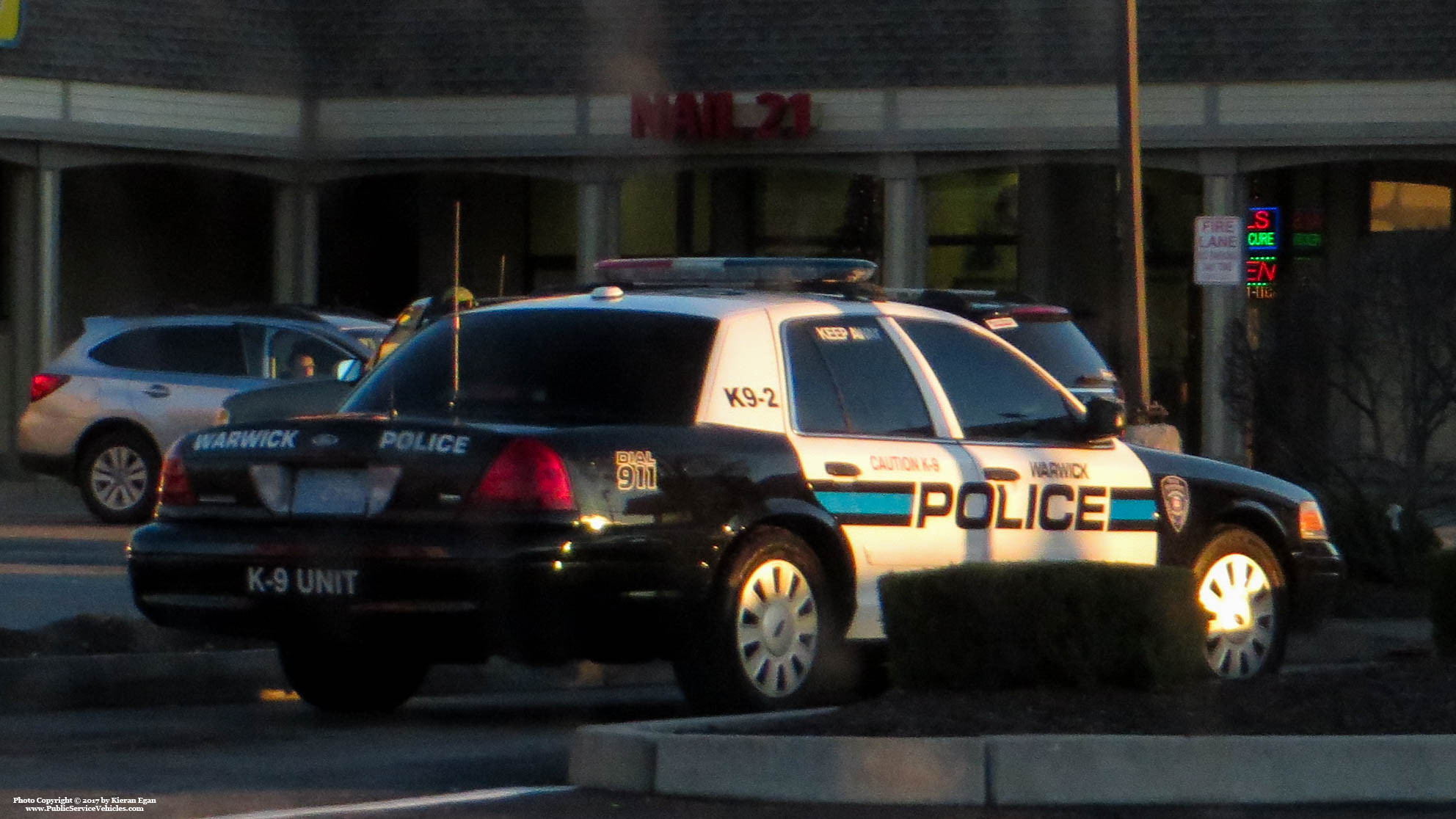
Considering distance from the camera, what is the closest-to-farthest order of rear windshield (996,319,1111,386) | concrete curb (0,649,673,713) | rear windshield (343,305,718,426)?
rear windshield (343,305,718,426), concrete curb (0,649,673,713), rear windshield (996,319,1111,386)

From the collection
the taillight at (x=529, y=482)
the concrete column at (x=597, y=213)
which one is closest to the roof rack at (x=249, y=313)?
the concrete column at (x=597, y=213)

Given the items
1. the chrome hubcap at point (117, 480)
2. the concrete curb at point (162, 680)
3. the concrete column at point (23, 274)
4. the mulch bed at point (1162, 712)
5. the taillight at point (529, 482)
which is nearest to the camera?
the mulch bed at point (1162, 712)

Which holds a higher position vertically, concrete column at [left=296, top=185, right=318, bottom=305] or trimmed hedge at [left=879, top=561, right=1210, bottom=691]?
concrete column at [left=296, top=185, right=318, bottom=305]

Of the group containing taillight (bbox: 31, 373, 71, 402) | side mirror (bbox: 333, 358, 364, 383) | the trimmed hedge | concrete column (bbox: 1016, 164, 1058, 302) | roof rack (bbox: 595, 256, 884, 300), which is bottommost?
→ the trimmed hedge

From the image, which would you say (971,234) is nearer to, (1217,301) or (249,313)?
(1217,301)

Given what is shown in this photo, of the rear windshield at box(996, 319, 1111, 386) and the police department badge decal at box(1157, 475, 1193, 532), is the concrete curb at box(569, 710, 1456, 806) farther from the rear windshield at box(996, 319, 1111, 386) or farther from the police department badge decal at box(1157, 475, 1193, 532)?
the rear windshield at box(996, 319, 1111, 386)

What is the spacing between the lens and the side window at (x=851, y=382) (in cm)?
908

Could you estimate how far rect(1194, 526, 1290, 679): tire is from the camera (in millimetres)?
9914

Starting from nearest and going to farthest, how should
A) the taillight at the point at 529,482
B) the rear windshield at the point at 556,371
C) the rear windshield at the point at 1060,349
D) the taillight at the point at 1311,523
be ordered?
the taillight at the point at 529,482 → the rear windshield at the point at 556,371 → the taillight at the point at 1311,523 → the rear windshield at the point at 1060,349

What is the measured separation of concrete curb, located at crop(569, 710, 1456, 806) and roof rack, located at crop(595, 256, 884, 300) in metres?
3.19

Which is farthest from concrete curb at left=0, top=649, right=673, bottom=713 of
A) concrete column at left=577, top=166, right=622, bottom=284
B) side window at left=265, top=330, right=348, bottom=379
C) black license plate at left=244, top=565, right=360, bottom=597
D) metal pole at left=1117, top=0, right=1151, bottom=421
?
concrete column at left=577, top=166, right=622, bottom=284

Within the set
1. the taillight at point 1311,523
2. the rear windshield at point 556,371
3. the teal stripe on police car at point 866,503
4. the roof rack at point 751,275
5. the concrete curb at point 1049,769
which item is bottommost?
the concrete curb at point 1049,769

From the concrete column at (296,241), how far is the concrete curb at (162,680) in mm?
16794

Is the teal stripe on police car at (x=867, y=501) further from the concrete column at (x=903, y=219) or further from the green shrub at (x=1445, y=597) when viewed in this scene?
the concrete column at (x=903, y=219)
